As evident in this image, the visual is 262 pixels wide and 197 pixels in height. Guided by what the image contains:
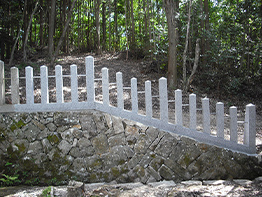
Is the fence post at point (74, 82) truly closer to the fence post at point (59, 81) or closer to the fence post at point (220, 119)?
the fence post at point (59, 81)

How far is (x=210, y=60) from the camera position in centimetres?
1245

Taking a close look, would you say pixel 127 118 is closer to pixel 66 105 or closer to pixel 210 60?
pixel 66 105

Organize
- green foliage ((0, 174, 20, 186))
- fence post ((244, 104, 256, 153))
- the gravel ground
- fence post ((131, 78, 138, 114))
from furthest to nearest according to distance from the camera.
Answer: fence post ((244, 104, 256, 153)) → fence post ((131, 78, 138, 114)) → green foliage ((0, 174, 20, 186)) → the gravel ground

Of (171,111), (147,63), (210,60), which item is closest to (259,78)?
(210,60)

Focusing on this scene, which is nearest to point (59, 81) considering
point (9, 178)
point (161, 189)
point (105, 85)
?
point (105, 85)

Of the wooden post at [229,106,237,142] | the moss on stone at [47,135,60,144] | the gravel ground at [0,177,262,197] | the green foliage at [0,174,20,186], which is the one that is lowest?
the gravel ground at [0,177,262,197]

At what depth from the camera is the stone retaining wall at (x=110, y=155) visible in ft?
17.8

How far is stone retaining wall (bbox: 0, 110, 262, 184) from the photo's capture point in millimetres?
5414

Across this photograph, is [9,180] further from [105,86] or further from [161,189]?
[161,189]

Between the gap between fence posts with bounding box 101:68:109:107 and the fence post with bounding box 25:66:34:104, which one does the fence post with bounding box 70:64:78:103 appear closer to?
the gap between fence posts with bounding box 101:68:109:107

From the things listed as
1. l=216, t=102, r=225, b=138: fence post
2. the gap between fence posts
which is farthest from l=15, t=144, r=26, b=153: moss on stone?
l=216, t=102, r=225, b=138: fence post

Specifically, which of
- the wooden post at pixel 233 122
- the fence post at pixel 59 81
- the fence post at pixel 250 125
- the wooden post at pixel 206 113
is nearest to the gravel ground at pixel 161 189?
the fence post at pixel 250 125

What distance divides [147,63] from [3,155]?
9381 millimetres

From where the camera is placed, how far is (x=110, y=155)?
543 cm
